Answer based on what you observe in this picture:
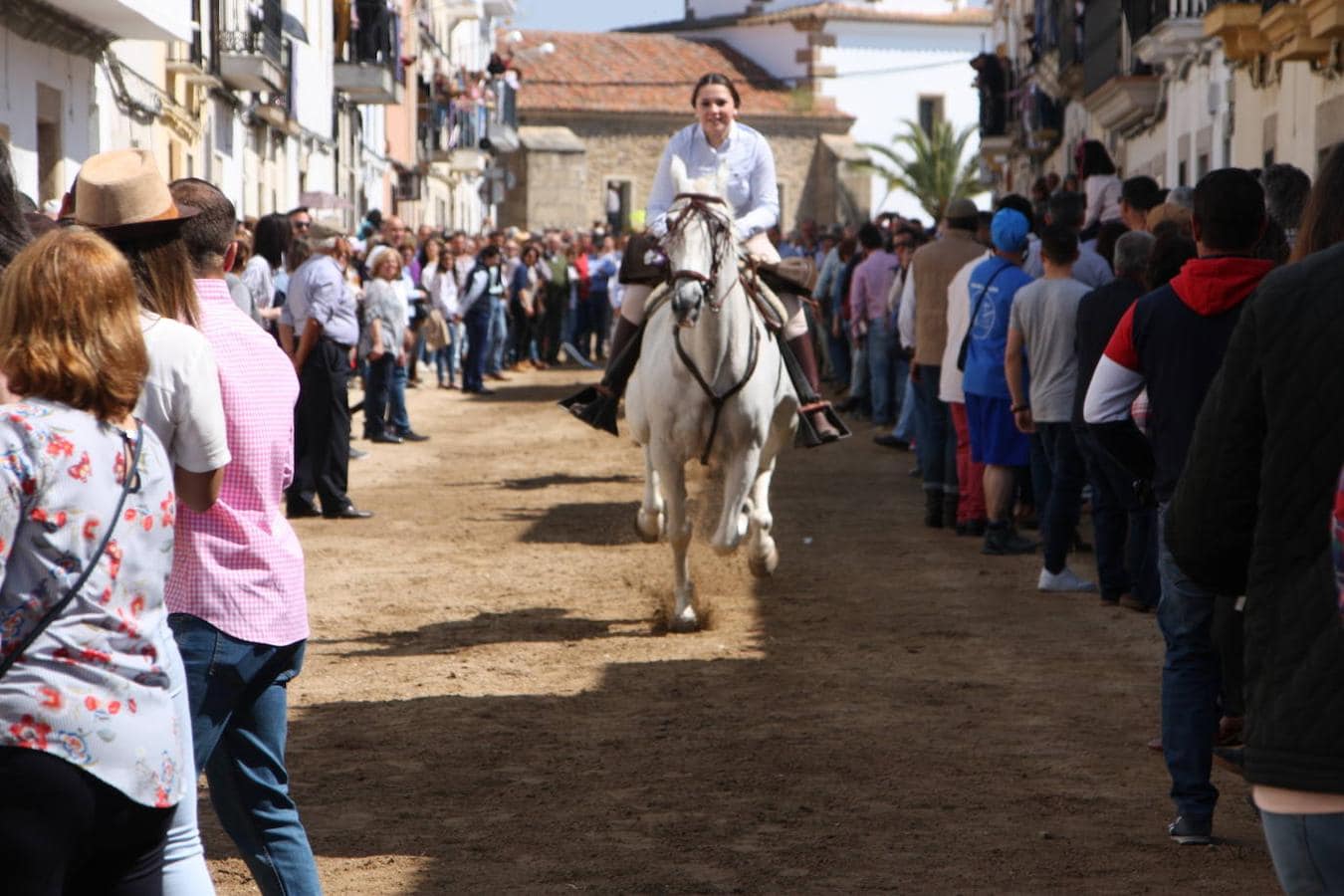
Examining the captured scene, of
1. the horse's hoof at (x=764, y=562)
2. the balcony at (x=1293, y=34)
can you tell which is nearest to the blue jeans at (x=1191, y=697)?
the horse's hoof at (x=764, y=562)

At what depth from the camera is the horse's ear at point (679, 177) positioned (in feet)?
30.7

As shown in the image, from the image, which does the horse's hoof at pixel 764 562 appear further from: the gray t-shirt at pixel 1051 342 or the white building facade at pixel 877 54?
the white building facade at pixel 877 54

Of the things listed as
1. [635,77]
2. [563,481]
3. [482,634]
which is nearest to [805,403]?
[482,634]

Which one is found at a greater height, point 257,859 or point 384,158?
point 384,158

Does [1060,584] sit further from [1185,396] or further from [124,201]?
[124,201]

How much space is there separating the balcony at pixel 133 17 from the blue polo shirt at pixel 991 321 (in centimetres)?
1094

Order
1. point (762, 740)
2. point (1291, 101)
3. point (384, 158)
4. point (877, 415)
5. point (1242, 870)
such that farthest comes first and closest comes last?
point (384, 158) → point (877, 415) → point (1291, 101) → point (762, 740) → point (1242, 870)

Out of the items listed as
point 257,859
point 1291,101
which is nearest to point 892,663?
point 257,859

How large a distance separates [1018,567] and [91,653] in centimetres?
906

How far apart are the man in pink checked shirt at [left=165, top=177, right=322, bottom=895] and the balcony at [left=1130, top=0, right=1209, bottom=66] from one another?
18034mm

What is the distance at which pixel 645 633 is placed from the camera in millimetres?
9961

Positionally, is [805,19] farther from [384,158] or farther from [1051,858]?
[1051,858]

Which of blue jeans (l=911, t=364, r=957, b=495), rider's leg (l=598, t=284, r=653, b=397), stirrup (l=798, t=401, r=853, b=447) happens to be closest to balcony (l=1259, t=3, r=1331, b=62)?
blue jeans (l=911, t=364, r=957, b=495)


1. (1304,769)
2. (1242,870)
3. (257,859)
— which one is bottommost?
(1242,870)
